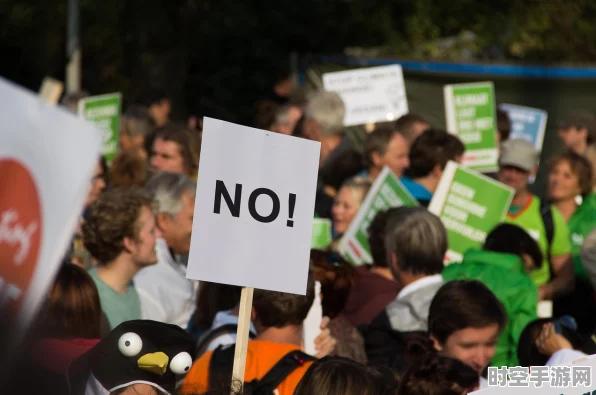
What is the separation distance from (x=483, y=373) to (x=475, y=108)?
14.2ft

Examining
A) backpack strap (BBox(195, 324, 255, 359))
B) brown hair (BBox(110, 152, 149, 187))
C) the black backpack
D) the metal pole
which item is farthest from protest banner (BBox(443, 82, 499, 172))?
the metal pole

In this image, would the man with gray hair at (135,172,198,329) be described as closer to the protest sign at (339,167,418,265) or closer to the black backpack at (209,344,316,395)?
the black backpack at (209,344,316,395)

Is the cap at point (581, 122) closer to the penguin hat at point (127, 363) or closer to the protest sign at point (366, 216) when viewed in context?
the protest sign at point (366, 216)

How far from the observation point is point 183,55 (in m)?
14.0

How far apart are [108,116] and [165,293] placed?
396 cm

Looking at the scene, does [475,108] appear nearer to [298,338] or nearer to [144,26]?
[298,338]

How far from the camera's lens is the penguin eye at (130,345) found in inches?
129

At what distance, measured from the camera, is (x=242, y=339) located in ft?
11.3

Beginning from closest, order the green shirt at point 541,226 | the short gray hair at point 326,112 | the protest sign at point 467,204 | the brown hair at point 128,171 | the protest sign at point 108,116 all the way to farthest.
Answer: the protest sign at point 467,204 < the brown hair at point 128,171 < the green shirt at point 541,226 < the short gray hair at point 326,112 < the protest sign at point 108,116

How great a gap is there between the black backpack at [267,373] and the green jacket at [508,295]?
1386 millimetres

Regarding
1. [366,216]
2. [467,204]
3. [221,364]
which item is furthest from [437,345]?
[467,204]

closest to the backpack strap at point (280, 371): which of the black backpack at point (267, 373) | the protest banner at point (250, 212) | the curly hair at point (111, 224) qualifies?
the black backpack at point (267, 373)

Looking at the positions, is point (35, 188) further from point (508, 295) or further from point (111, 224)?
point (508, 295)

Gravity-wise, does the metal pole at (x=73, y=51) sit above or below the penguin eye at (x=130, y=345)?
above
